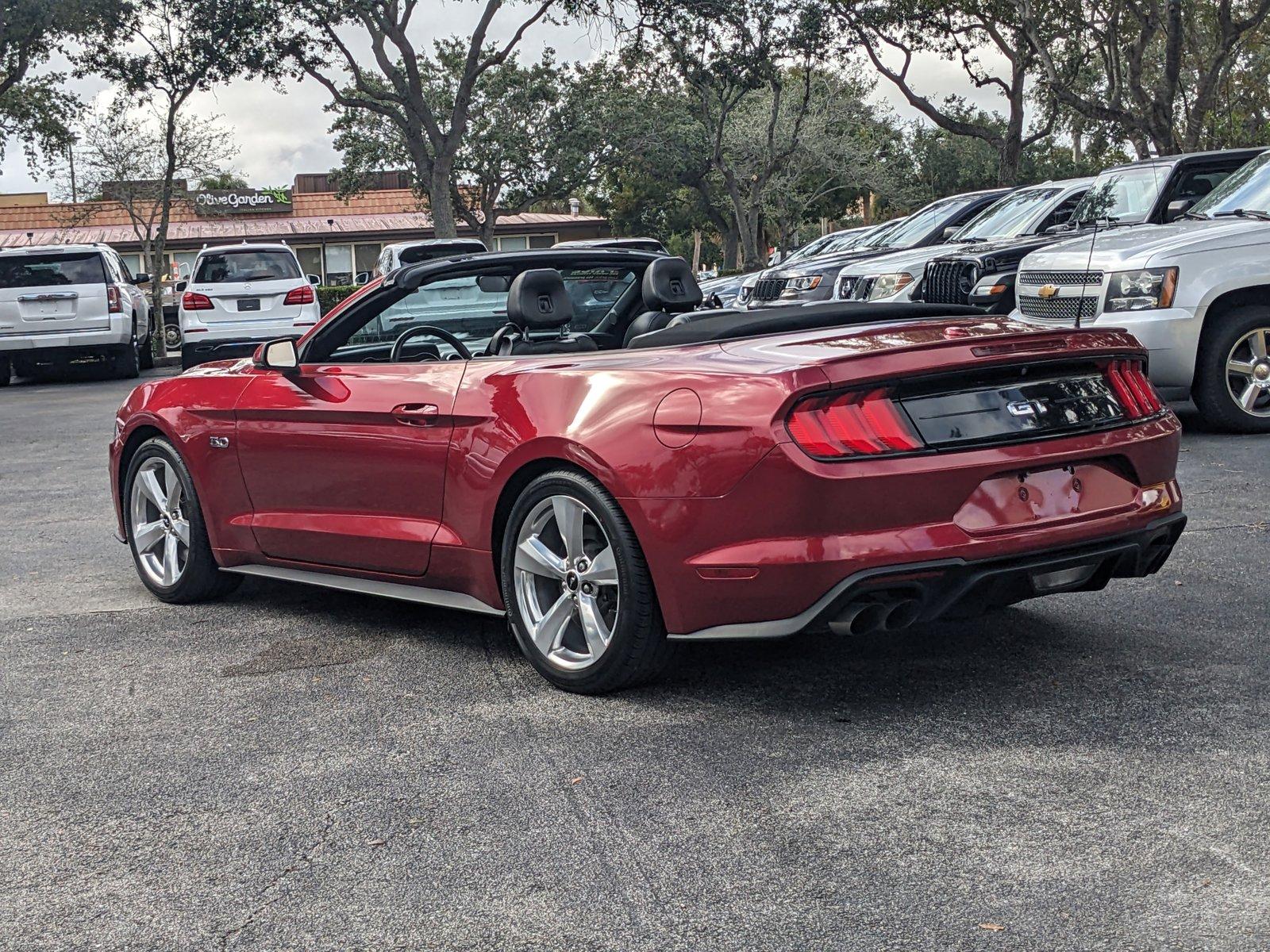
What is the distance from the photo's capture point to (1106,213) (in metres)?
12.7

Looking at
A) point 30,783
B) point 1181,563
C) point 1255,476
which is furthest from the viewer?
point 1255,476

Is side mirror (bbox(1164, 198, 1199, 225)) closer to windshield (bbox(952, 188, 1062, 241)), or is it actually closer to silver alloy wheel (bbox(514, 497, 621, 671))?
windshield (bbox(952, 188, 1062, 241))

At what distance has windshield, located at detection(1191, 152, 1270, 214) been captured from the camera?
1064cm

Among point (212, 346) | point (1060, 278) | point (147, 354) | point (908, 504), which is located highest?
point (1060, 278)

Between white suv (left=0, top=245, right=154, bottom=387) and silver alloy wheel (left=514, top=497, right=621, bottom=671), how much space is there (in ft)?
58.3

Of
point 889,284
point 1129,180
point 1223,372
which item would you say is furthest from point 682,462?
point 889,284

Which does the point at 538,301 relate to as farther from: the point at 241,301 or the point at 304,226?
the point at 304,226

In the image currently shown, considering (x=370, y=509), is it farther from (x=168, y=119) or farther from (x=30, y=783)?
(x=168, y=119)

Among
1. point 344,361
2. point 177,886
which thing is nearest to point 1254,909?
point 177,886

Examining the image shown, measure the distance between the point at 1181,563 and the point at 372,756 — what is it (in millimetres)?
3633

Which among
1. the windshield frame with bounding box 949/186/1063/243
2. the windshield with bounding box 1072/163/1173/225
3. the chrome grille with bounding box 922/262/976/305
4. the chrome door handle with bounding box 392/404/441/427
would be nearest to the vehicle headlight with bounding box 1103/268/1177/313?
the windshield with bounding box 1072/163/1173/225

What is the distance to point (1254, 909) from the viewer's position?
2.99m

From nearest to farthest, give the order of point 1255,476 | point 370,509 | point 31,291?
point 370,509
point 1255,476
point 31,291

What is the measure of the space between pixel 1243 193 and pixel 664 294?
22.0ft
